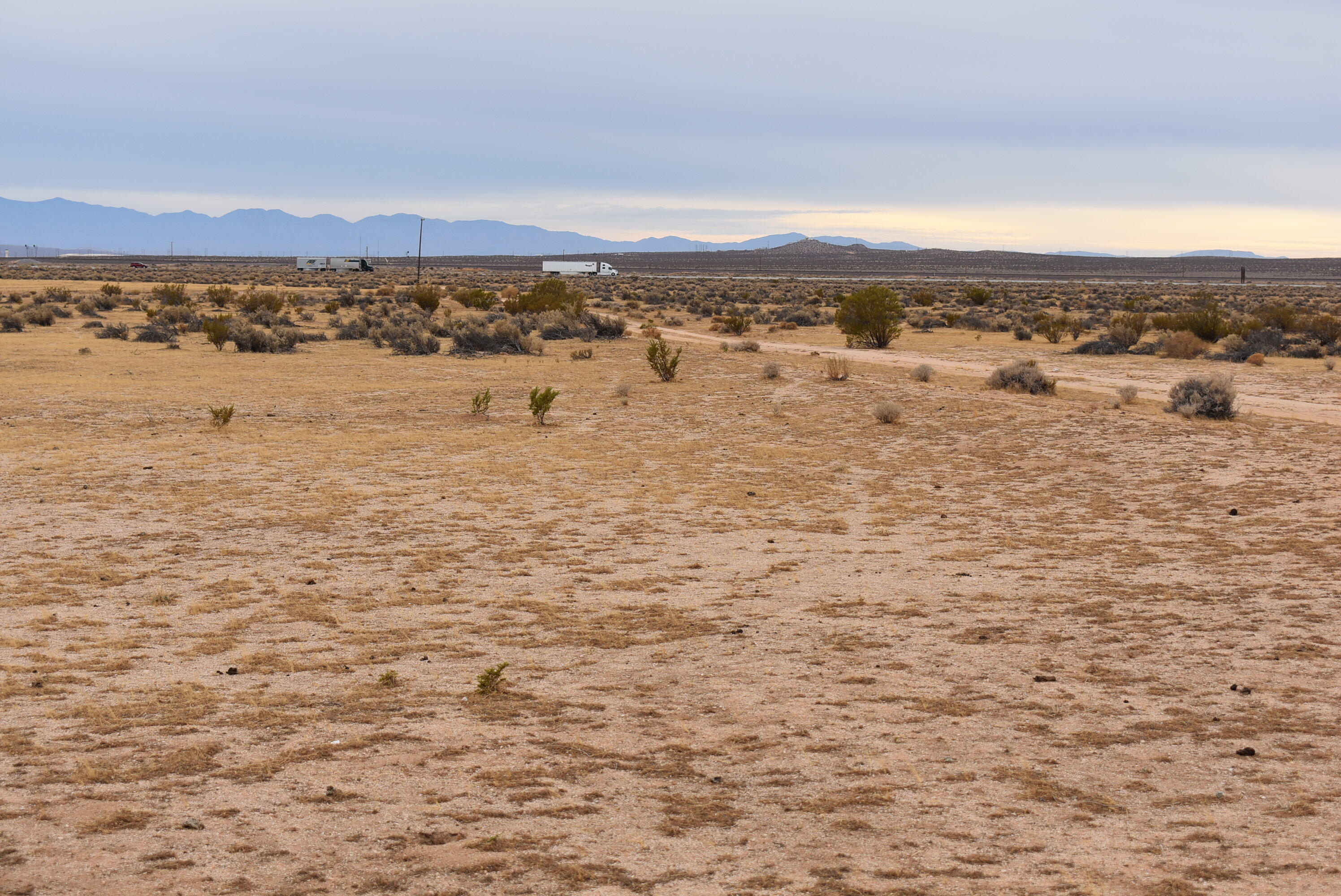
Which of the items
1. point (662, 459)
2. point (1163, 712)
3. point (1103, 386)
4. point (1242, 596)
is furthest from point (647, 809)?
point (1103, 386)

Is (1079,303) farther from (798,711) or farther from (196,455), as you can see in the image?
(798,711)

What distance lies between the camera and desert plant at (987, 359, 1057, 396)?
960 inches

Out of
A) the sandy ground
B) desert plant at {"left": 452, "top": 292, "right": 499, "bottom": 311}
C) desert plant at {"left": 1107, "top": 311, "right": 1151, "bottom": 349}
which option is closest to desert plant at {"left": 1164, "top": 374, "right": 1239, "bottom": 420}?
the sandy ground

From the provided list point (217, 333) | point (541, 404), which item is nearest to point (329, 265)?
point (217, 333)

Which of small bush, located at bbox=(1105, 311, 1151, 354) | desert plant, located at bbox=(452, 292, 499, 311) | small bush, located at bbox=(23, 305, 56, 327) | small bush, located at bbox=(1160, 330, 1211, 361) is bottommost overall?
small bush, located at bbox=(23, 305, 56, 327)

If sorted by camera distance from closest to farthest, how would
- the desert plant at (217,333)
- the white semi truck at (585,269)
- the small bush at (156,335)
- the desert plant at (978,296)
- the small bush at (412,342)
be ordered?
the small bush at (412,342)
the desert plant at (217,333)
the small bush at (156,335)
the desert plant at (978,296)
the white semi truck at (585,269)

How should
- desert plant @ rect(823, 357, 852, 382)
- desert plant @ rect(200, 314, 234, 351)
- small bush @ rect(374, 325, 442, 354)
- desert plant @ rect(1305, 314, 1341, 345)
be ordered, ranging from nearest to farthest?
1. desert plant @ rect(823, 357, 852, 382)
2. small bush @ rect(374, 325, 442, 354)
3. desert plant @ rect(200, 314, 234, 351)
4. desert plant @ rect(1305, 314, 1341, 345)

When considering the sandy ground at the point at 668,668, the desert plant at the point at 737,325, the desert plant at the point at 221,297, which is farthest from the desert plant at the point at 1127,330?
the desert plant at the point at 221,297

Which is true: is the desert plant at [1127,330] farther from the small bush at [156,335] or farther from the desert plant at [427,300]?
the small bush at [156,335]

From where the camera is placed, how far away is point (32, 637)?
8195mm

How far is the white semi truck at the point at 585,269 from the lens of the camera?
13162 cm

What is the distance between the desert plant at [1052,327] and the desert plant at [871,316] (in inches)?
234

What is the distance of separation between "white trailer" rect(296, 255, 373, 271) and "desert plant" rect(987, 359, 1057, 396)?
356ft

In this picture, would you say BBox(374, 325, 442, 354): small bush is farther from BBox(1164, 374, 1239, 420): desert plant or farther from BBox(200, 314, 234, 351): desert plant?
BBox(1164, 374, 1239, 420): desert plant
